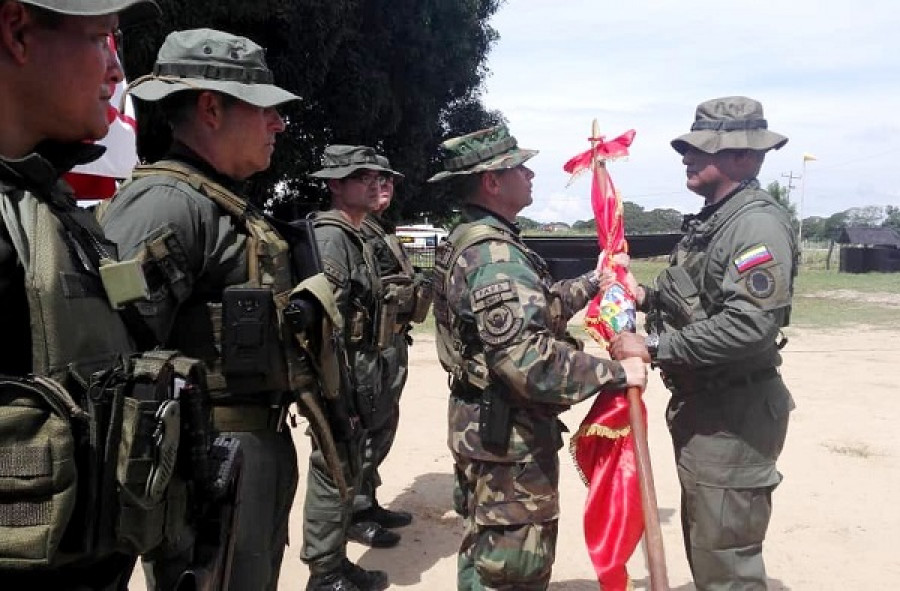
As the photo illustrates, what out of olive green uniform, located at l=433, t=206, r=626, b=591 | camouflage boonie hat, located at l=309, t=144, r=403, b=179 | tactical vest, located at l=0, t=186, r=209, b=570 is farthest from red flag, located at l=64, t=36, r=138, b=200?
tactical vest, located at l=0, t=186, r=209, b=570

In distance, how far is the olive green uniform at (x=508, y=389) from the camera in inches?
105

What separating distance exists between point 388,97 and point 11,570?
1257 centimetres

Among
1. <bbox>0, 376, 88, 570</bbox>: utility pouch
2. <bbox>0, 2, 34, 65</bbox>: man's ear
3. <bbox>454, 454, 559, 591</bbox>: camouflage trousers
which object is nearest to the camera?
<bbox>0, 376, 88, 570</bbox>: utility pouch

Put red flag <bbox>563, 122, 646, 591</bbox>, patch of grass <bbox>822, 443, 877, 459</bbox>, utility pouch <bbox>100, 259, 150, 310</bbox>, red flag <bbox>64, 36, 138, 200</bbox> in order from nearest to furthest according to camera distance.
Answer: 1. utility pouch <bbox>100, 259, 150, 310</bbox>
2. red flag <bbox>563, 122, 646, 591</bbox>
3. red flag <bbox>64, 36, 138, 200</bbox>
4. patch of grass <bbox>822, 443, 877, 459</bbox>

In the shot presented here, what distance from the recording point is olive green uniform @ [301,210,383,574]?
3.74 m

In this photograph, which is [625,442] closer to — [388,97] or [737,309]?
[737,309]

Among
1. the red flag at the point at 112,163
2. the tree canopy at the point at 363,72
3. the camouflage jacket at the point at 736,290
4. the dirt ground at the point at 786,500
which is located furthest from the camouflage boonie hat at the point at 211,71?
the tree canopy at the point at 363,72

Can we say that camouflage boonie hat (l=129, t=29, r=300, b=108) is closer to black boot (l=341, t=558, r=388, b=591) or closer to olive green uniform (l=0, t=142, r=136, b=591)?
olive green uniform (l=0, t=142, r=136, b=591)

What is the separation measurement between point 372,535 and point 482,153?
8.22 feet

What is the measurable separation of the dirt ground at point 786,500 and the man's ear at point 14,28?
329 cm

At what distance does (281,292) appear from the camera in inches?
90.8

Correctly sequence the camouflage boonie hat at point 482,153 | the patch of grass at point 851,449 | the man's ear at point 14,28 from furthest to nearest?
the patch of grass at point 851,449 → the camouflage boonie hat at point 482,153 → the man's ear at point 14,28

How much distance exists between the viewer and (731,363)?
9.98 ft

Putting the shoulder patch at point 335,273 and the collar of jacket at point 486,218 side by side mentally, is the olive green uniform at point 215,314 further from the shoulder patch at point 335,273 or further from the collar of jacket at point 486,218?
the shoulder patch at point 335,273
